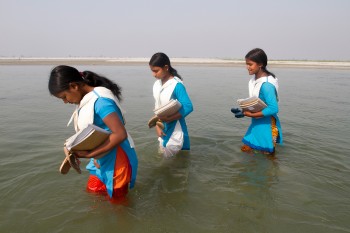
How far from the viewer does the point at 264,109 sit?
3945 millimetres

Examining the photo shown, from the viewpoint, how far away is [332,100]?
10742mm

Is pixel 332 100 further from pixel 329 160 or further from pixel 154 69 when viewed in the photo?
pixel 154 69

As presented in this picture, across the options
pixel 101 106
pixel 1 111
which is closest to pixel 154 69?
pixel 101 106

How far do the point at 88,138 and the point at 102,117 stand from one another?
222 mm

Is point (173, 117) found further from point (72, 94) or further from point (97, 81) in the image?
point (72, 94)

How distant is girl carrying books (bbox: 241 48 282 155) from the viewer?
155 inches

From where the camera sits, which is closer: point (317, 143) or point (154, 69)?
point (154, 69)

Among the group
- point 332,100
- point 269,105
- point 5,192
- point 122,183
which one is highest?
point 269,105

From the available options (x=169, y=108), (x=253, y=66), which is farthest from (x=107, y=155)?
(x=253, y=66)

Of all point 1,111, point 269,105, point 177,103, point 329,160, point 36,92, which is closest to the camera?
point 177,103

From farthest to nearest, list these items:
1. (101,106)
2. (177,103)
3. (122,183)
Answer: (177,103) < (122,183) < (101,106)

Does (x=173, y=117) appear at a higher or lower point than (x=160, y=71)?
lower

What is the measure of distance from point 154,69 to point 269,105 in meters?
1.76

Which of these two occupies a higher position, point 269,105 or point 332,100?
point 269,105
